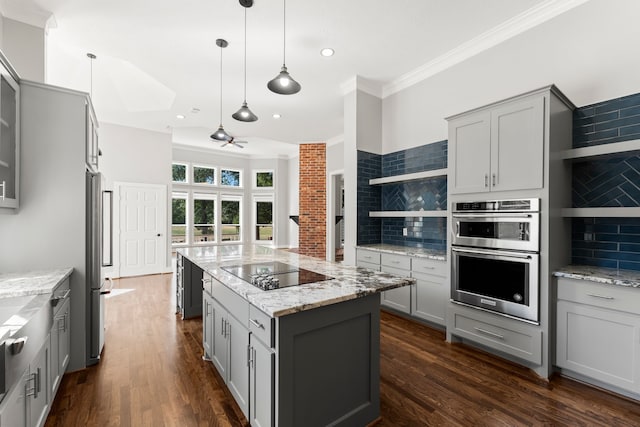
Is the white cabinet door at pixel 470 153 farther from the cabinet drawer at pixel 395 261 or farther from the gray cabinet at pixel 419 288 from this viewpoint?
the cabinet drawer at pixel 395 261

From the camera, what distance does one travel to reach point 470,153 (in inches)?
112

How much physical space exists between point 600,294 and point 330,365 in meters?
2.06

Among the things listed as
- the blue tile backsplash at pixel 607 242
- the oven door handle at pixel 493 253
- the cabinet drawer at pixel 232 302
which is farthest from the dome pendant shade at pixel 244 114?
the blue tile backsplash at pixel 607 242

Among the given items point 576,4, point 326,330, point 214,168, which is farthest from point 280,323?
point 214,168

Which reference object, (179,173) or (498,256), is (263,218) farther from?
(498,256)

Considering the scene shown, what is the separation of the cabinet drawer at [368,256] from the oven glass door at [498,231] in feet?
3.74

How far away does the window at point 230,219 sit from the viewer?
10.2 meters

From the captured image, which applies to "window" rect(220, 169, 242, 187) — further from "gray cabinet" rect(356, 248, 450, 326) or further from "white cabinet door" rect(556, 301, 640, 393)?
"white cabinet door" rect(556, 301, 640, 393)

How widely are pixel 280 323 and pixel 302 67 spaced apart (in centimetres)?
346

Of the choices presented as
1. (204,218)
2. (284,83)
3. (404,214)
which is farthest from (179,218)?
(284,83)

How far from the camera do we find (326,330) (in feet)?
5.31

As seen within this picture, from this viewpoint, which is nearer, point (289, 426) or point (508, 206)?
point (289, 426)

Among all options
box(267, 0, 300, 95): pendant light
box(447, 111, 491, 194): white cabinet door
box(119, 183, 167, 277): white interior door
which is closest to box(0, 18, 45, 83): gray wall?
box(267, 0, 300, 95): pendant light

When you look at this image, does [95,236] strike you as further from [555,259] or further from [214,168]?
[214,168]
